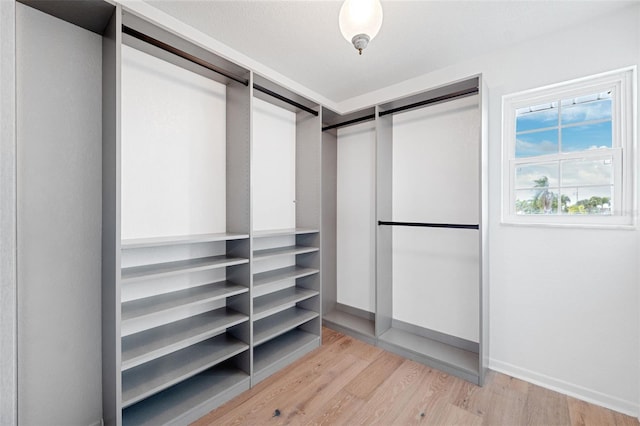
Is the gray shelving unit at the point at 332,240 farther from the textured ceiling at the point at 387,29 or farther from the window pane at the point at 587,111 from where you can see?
the window pane at the point at 587,111

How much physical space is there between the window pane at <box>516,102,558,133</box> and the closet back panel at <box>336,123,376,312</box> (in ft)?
4.40

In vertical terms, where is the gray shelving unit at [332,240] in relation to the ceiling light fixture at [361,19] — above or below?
below

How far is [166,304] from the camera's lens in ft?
5.86

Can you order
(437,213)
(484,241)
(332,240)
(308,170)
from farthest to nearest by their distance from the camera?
1. (332,240)
2. (308,170)
3. (437,213)
4. (484,241)

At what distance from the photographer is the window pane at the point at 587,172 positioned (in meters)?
1.98

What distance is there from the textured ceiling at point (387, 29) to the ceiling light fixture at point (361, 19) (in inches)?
29.0

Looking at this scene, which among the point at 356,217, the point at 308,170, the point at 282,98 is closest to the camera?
the point at 282,98

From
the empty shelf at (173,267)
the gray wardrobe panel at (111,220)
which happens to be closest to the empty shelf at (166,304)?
the gray wardrobe panel at (111,220)

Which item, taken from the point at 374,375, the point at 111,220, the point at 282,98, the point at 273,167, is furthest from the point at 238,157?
the point at 374,375

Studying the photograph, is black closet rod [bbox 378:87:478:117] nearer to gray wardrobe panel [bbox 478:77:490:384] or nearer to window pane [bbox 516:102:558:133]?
gray wardrobe panel [bbox 478:77:490:384]

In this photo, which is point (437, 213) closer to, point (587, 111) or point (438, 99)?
point (438, 99)

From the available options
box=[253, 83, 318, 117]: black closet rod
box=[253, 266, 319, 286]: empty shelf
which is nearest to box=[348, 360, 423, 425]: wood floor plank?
box=[253, 266, 319, 286]: empty shelf

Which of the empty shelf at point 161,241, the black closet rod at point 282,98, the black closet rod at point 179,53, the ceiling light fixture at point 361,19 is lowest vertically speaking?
the empty shelf at point 161,241

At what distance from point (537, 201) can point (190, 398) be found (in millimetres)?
2918
